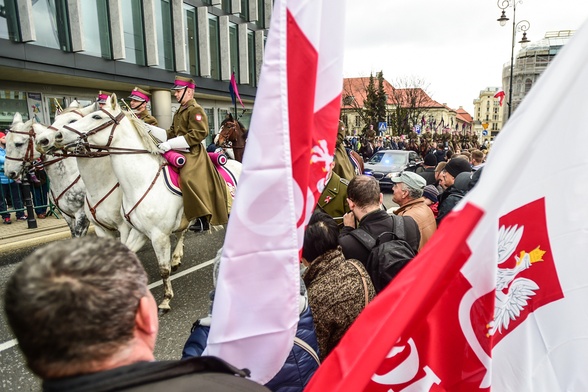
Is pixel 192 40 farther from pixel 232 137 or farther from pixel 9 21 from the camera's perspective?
pixel 232 137

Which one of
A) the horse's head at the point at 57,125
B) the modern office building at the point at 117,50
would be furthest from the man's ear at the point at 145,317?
the modern office building at the point at 117,50

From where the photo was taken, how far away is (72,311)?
35.5 inches

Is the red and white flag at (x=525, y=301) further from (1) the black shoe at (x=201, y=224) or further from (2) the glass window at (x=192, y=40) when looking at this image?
(2) the glass window at (x=192, y=40)

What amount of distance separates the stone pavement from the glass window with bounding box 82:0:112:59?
315 inches

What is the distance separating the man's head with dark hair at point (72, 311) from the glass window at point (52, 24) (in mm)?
15409

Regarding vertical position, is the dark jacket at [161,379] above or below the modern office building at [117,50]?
Result: below

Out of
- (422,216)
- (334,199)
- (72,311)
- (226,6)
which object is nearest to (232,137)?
(334,199)

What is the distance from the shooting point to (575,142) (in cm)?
147

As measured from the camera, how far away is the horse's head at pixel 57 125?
493cm

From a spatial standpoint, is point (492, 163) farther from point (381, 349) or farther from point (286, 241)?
point (286, 241)

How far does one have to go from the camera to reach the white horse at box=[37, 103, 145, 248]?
530 centimetres

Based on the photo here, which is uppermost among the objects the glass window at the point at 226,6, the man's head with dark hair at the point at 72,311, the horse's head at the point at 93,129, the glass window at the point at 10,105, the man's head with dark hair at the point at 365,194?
the glass window at the point at 226,6

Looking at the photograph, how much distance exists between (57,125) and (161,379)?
5.27 m

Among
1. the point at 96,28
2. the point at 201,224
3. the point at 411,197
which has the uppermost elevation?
the point at 96,28
